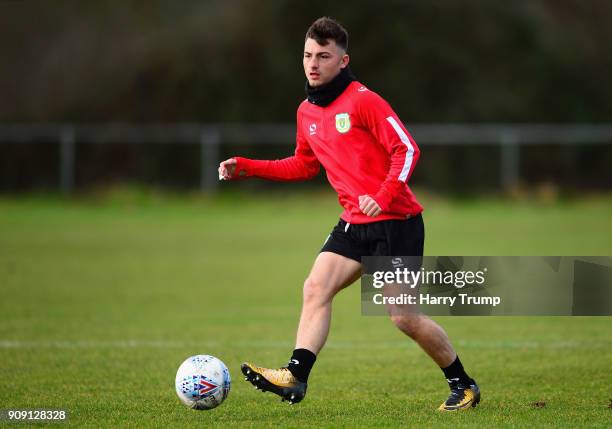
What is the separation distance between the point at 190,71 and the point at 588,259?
22478mm

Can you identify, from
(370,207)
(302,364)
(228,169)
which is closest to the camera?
(370,207)

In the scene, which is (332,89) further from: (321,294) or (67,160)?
(67,160)

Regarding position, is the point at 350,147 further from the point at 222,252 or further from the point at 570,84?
the point at 570,84

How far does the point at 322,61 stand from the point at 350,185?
2.57 feet

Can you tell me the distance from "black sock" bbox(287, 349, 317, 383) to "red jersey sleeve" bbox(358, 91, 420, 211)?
3.27ft

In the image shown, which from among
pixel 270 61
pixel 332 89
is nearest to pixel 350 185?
pixel 332 89

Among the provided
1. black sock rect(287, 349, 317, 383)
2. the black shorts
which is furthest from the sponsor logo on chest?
black sock rect(287, 349, 317, 383)

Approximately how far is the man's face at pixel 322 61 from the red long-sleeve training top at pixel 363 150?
0.52ft

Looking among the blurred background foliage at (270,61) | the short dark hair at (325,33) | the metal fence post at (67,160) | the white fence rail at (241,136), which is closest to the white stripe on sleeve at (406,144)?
the short dark hair at (325,33)

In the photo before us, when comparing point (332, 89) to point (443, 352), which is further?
point (443, 352)

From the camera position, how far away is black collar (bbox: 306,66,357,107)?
6668mm

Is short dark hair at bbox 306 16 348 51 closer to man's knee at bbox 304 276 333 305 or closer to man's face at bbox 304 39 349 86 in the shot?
man's face at bbox 304 39 349 86

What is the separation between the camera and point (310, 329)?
6.54 meters

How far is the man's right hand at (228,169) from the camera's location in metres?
7.04
